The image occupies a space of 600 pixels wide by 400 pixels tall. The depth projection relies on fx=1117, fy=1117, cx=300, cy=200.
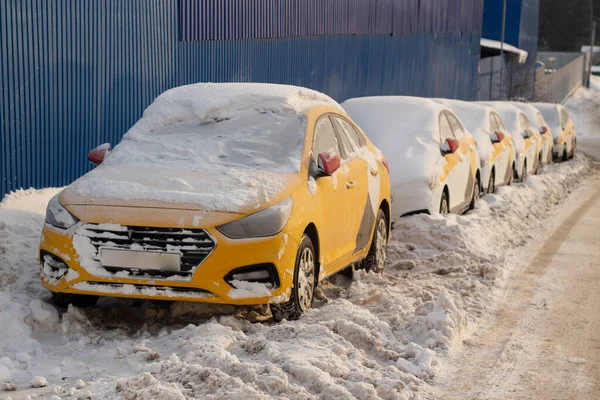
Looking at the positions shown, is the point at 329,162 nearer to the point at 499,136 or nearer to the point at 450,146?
the point at 450,146

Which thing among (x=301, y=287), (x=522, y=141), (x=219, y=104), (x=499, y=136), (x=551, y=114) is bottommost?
(x=551, y=114)

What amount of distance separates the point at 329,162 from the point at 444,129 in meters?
5.42

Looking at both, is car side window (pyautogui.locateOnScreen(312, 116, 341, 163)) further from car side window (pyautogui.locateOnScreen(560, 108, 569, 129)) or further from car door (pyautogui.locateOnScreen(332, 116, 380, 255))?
car side window (pyautogui.locateOnScreen(560, 108, 569, 129))

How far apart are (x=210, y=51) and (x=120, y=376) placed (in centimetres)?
1067

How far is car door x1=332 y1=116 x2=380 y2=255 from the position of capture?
9.17 metres

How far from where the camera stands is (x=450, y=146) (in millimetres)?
12766

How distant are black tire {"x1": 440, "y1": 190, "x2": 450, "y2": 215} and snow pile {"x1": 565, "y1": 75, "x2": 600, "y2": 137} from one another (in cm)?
3128

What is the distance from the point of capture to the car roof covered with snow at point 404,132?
39.6ft

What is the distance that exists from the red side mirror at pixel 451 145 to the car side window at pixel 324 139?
380cm

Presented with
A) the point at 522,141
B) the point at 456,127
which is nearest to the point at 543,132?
the point at 522,141

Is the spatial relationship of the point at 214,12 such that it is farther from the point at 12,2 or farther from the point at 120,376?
the point at 120,376

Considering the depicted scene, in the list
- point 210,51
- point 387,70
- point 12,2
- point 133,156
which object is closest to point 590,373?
point 133,156

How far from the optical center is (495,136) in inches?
660

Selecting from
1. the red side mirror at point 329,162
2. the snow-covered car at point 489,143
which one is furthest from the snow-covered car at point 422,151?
the red side mirror at point 329,162
